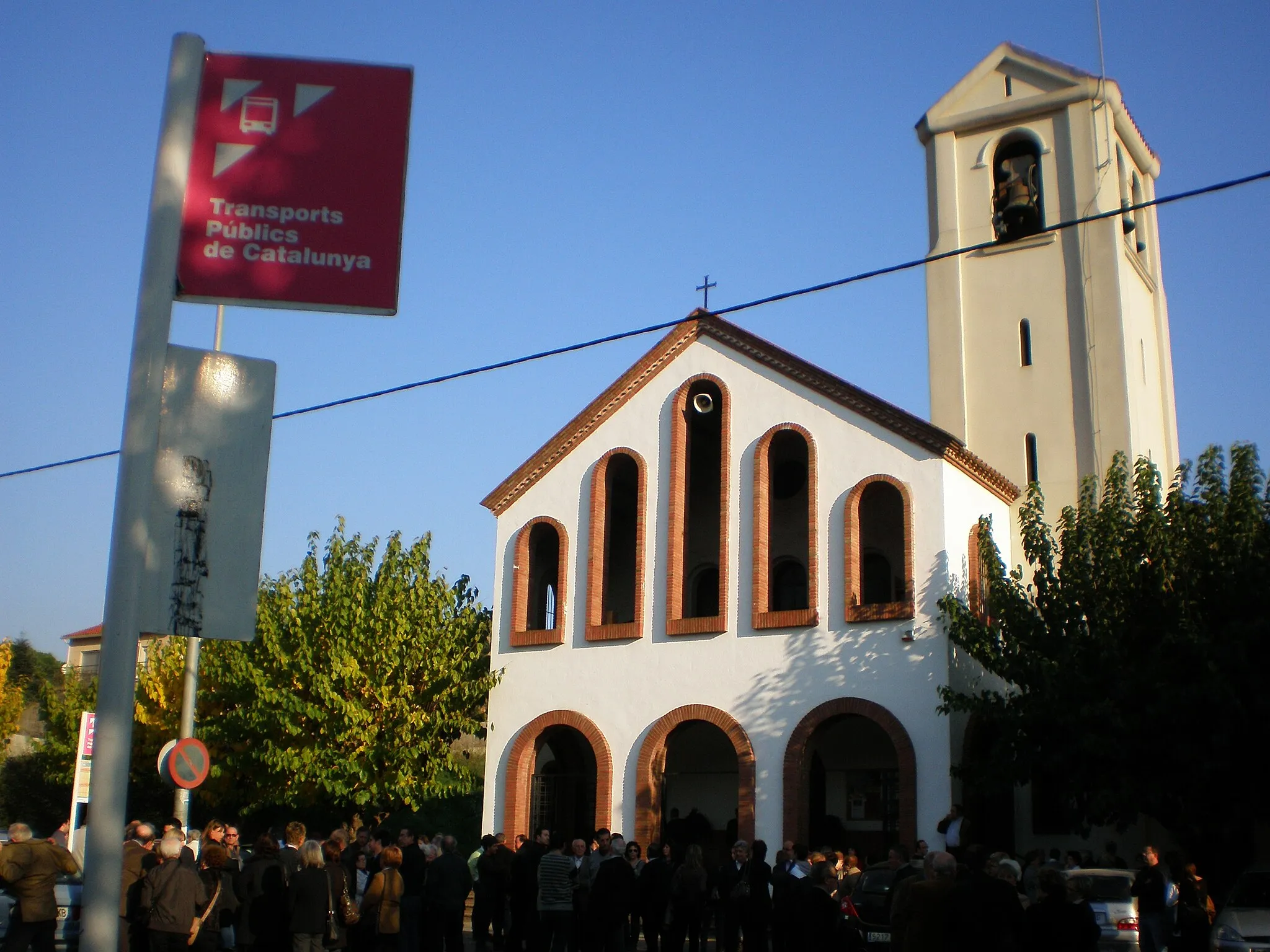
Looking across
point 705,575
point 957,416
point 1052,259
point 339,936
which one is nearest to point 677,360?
point 705,575

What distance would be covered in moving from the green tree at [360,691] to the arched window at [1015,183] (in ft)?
46.4

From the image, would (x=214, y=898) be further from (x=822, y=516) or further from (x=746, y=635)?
(x=822, y=516)

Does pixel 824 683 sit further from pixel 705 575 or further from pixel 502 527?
pixel 502 527

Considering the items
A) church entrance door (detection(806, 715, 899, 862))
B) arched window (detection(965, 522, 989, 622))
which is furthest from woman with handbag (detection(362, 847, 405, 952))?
arched window (detection(965, 522, 989, 622))

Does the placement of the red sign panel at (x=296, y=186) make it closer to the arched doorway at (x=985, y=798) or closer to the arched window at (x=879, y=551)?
the arched doorway at (x=985, y=798)

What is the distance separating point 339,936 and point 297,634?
1460 cm

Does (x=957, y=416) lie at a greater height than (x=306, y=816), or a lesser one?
greater

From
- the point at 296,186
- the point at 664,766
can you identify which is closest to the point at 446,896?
the point at 664,766

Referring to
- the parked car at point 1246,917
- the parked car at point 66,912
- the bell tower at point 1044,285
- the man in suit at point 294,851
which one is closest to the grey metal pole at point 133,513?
the man in suit at point 294,851

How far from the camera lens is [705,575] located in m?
27.2

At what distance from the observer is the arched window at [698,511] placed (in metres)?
24.2

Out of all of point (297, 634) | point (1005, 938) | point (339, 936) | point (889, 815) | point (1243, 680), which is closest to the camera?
point (1005, 938)

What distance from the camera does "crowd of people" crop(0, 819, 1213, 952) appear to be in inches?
378

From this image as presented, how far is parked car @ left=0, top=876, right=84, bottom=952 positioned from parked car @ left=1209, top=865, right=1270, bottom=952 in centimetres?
1280
